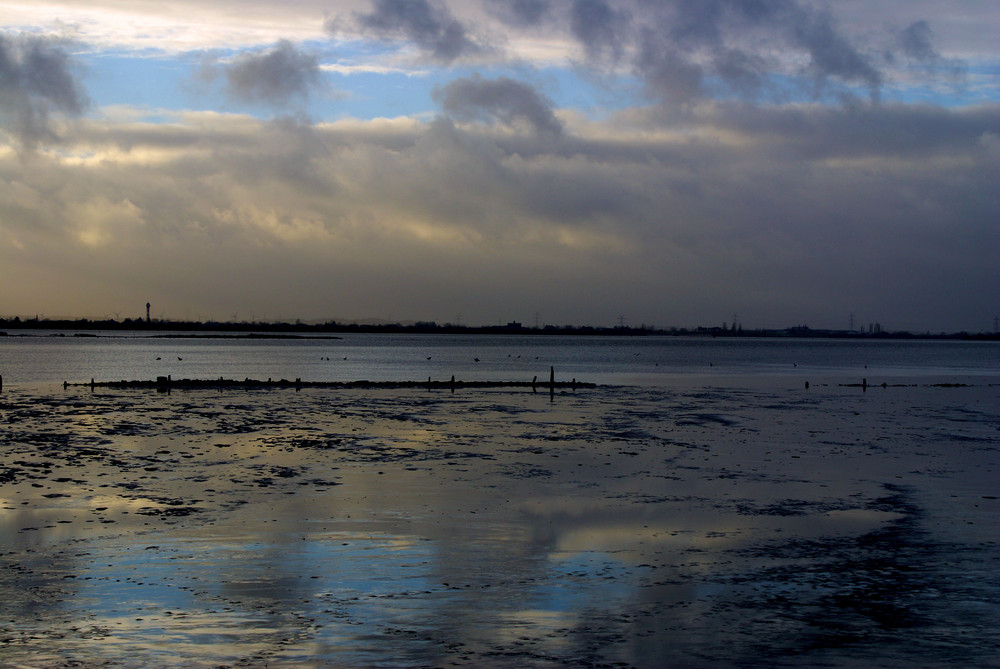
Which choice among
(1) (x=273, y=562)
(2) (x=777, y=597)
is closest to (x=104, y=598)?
(1) (x=273, y=562)

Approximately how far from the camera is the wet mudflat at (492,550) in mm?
10195

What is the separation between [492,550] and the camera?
48.8 ft

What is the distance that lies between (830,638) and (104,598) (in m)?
9.50

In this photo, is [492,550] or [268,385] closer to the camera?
[492,550]

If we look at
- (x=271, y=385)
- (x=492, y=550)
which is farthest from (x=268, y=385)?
(x=492, y=550)

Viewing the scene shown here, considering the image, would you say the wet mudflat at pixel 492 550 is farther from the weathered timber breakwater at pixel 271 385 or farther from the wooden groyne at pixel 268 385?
the weathered timber breakwater at pixel 271 385

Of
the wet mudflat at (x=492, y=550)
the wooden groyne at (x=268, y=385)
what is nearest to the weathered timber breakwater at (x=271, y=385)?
the wooden groyne at (x=268, y=385)

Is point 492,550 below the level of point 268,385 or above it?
above

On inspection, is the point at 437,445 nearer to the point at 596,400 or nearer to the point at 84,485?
the point at 84,485

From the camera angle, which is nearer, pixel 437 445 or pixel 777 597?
pixel 777 597

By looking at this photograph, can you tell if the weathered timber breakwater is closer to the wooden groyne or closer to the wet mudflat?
the wooden groyne

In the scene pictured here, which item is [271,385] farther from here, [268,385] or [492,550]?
[492,550]

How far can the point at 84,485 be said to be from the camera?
2064 cm

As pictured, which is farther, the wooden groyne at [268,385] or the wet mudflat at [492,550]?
the wooden groyne at [268,385]
